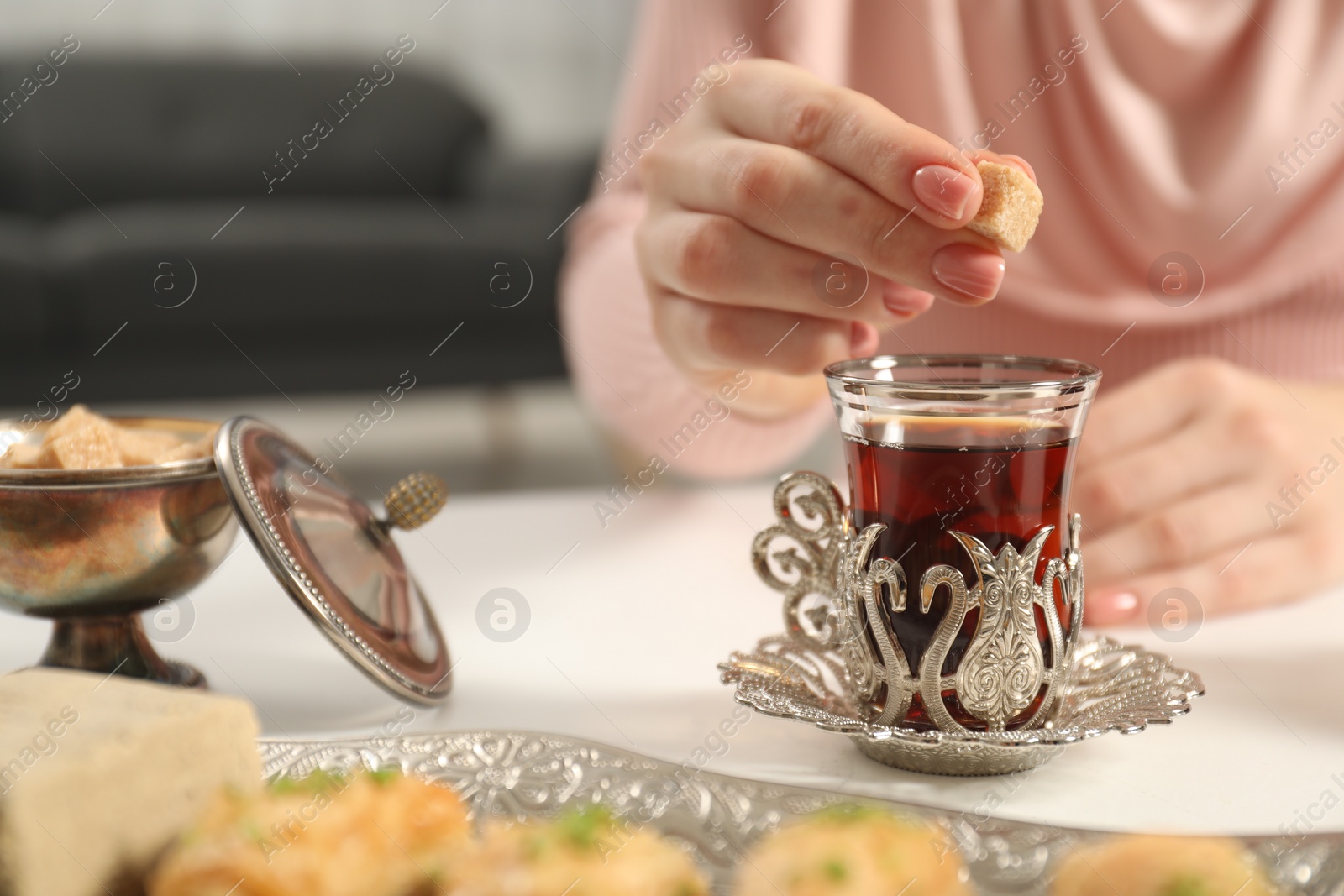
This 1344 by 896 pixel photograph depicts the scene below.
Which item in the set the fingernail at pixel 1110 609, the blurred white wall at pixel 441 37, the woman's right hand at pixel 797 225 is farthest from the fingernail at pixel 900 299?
the blurred white wall at pixel 441 37

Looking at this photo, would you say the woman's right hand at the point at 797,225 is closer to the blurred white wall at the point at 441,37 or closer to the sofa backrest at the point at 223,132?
the blurred white wall at the point at 441,37

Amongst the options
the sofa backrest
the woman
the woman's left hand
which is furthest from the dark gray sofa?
the woman's left hand

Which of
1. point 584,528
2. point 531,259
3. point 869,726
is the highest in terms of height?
point 869,726

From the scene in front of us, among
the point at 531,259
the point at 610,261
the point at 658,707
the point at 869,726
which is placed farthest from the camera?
the point at 531,259

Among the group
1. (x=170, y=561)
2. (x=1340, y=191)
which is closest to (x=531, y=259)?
(x=1340, y=191)

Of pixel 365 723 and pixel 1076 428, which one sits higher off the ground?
pixel 1076 428

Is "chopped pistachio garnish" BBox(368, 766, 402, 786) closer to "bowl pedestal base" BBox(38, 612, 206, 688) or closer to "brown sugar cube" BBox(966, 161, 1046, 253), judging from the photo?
"bowl pedestal base" BBox(38, 612, 206, 688)

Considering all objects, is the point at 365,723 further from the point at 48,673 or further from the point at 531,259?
the point at 531,259
